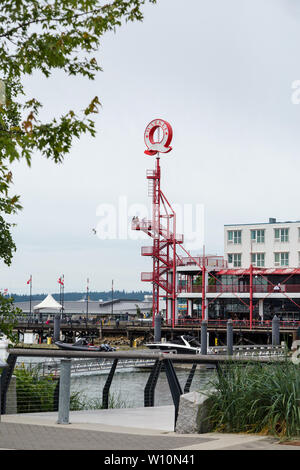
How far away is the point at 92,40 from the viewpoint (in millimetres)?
11859

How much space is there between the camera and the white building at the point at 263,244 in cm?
9112

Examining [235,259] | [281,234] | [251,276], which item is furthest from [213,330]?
[281,234]

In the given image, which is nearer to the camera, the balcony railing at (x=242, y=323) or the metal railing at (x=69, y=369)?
the metal railing at (x=69, y=369)

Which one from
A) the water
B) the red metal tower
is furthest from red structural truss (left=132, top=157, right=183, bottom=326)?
the water

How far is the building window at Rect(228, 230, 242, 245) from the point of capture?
95312 millimetres

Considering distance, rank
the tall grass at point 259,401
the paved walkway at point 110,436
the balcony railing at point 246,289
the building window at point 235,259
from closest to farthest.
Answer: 1. the paved walkway at point 110,436
2. the tall grass at point 259,401
3. the balcony railing at point 246,289
4. the building window at point 235,259


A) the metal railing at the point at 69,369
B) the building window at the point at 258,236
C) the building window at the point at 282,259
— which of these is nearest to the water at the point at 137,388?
the metal railing at the point at 69,369

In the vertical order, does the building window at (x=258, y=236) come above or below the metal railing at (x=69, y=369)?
above

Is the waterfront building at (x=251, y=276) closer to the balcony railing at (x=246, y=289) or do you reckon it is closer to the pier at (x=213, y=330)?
the balcony railing at (x=246, y=289)

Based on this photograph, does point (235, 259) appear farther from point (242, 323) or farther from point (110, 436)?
point (110, 436)

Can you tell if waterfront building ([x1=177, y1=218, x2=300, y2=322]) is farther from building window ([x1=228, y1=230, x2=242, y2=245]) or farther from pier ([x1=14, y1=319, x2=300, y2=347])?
pier ([x1=14, y1=319, x2=300, y2=347])

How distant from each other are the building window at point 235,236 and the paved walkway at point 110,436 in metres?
83.6

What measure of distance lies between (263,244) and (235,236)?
4.06 metres
